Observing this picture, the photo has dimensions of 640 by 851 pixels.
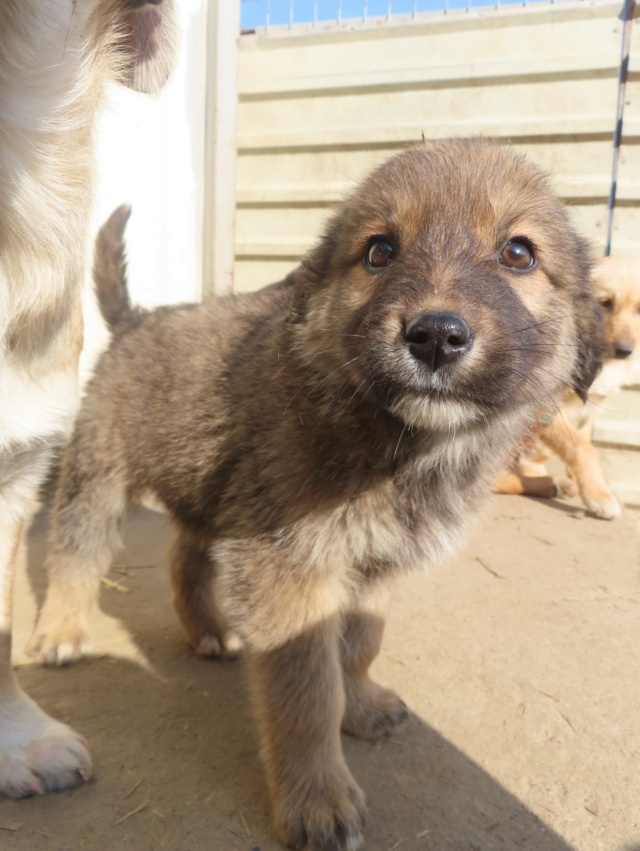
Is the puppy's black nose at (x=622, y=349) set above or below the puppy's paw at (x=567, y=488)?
above

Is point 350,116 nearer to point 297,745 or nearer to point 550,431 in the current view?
point 550,431

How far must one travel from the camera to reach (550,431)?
5.68m

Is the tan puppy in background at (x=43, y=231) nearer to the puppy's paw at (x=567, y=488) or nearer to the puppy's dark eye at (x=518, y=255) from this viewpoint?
the puppy's dark eye at (x=518, y=255)

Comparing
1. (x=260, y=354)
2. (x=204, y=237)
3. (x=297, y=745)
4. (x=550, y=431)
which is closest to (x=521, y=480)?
(x=550, y=431)

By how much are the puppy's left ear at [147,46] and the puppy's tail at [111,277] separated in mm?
1242

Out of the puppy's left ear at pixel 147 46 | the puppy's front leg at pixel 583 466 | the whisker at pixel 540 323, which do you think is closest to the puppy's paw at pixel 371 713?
the whisker at pixel 540 323

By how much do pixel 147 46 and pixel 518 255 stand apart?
4.75 ft

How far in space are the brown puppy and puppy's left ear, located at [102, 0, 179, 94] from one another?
800 mm

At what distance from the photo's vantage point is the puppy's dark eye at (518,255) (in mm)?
2256

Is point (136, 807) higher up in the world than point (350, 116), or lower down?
lower down

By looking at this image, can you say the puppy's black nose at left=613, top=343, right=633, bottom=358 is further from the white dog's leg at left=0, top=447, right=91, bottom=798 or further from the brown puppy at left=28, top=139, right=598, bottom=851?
the white dog's leg at left=0, top=447, right=91, bottom=798

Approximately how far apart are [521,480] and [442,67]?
362cm

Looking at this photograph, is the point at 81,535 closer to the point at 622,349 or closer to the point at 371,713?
the point at 371,713

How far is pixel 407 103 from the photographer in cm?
614
